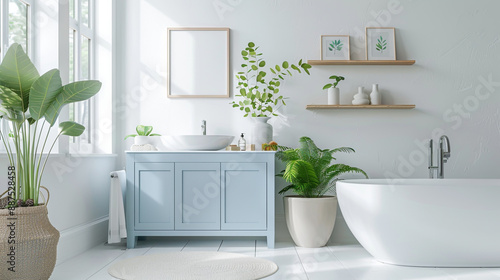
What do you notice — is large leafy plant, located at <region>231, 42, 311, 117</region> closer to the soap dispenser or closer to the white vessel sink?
the soap dispenser

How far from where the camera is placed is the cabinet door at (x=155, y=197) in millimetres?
3441

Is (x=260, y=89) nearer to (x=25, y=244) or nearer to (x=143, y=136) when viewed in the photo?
(x=143, y=136)

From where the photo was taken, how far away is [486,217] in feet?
8.69

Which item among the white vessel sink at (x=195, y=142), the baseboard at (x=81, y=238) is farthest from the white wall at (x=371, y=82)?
the baseboard at (x=81, y=238)

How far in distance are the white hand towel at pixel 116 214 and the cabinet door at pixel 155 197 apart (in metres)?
0.10

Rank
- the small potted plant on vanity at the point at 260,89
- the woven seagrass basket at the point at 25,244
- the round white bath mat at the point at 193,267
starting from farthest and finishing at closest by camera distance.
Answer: the small potted plant on vanity at the point at 260,89
the round white bath mat at the point at 193,267
the woven seagrass basket at the point at 25,244

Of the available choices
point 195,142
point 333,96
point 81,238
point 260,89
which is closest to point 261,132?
point 260,89

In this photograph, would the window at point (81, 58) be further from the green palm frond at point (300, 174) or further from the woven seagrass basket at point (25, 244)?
the green palm frond at point (300, 174)

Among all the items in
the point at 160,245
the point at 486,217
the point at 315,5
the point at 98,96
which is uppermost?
the point at 315,5

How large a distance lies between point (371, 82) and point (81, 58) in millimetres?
2324

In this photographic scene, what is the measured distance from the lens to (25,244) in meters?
2.23

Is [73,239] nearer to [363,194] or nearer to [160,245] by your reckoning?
[160,245]

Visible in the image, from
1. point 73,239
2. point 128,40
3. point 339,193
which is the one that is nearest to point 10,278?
point 73,239

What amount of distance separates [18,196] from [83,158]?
1.06 meters
